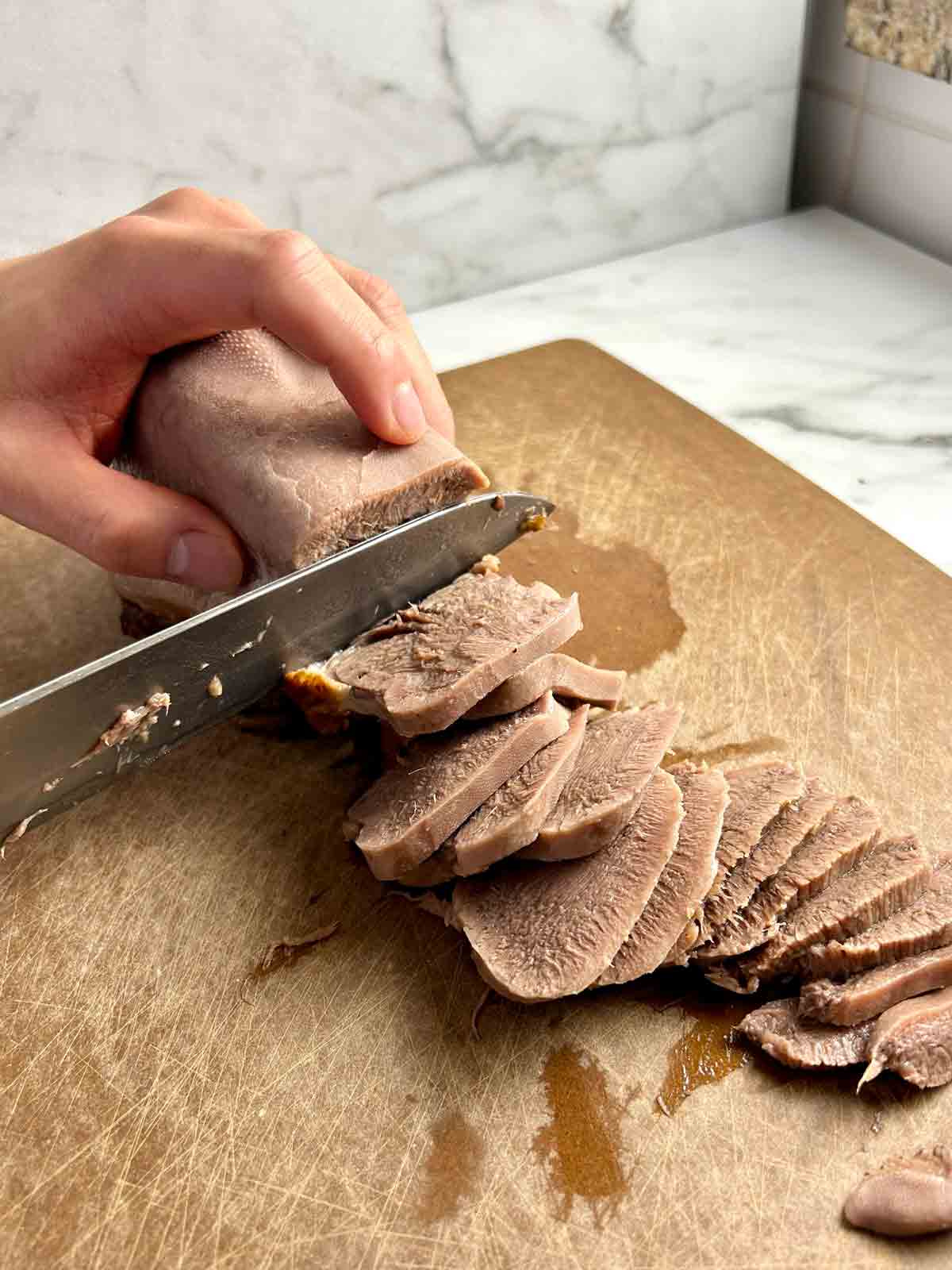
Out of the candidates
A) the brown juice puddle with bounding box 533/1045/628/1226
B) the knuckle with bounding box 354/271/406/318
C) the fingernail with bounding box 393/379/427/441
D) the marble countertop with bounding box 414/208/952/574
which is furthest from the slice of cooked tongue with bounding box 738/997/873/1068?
the knuckle with bounding box 354/271/406/318

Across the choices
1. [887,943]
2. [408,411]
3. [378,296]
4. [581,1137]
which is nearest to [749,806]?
[887,943]

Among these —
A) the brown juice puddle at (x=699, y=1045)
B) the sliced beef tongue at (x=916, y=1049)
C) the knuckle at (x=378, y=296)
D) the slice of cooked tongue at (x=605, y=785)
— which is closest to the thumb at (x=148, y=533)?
the knuckle at (x=378, y=296)

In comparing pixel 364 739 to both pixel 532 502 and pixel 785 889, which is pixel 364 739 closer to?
pixel 532 502

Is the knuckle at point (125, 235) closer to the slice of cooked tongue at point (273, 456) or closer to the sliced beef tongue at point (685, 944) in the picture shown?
the slice of cooked tongue at point (273, 456)

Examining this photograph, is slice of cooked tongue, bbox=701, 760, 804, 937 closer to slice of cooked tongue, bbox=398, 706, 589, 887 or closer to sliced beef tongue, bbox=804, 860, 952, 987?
sliced beef tongue, bbox=804, 860, 952, 987

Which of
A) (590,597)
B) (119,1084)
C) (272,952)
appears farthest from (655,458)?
(119,1084)

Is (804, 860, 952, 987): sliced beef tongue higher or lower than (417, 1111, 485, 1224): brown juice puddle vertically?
higher
